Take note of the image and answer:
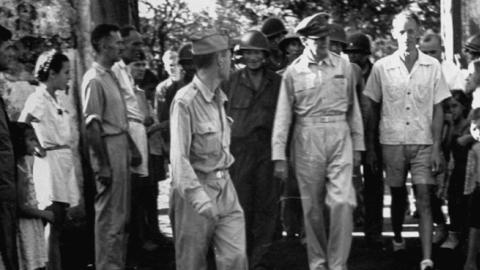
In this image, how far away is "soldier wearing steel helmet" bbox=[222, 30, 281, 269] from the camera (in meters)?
11.2

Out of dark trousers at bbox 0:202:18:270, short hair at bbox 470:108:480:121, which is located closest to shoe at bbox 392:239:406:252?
short hair at bbox 470:108:480:121

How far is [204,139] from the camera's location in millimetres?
8406

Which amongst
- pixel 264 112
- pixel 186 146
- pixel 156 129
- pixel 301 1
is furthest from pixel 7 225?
pixel 301 1

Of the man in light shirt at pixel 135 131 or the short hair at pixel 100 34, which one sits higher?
the short hair at pixel 100 34

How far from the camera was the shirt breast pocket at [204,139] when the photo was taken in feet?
27.5

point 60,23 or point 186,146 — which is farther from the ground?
point 60,23

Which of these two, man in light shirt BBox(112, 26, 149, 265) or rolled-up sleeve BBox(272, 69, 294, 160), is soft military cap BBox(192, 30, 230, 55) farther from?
man in light shirt BBox(112, 26, 149, 265)

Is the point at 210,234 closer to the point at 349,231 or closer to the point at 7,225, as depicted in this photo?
the point at 7,225

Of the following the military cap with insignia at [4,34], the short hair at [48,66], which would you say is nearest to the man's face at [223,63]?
the military cap with insignia at [4,34]

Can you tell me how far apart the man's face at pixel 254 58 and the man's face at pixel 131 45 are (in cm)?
129

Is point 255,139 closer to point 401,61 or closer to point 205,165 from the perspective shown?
point 401,61

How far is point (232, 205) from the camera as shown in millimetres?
8422

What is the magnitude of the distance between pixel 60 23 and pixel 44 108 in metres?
→ 2.36

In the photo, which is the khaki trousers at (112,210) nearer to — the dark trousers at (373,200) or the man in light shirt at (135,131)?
the man in light shirt at (135,131)
